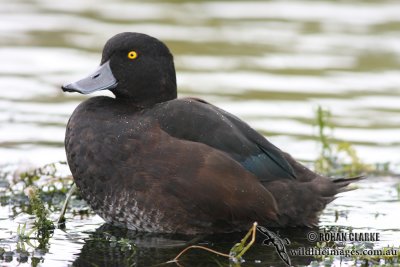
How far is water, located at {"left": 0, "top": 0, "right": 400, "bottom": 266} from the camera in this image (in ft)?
25.9

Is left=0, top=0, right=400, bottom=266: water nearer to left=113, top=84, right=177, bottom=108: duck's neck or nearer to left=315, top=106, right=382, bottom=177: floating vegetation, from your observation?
left=315, top=106, right=382, bottom=177: floating vegetation

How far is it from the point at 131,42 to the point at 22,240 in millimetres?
1776

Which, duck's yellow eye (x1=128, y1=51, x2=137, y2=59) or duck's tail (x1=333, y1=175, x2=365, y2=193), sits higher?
duck's yellow eye (x1=128, y1=51, x2=137, y2=59)

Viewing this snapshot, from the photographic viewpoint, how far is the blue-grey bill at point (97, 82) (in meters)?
7.07

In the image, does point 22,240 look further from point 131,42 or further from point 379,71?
point 379,71


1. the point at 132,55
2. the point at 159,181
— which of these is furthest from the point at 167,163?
the point at 132,55

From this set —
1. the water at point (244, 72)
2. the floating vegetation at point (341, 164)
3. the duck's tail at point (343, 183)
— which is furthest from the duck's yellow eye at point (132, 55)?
the floating vegetation at point (341, 164)

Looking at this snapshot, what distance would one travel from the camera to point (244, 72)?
12516mm

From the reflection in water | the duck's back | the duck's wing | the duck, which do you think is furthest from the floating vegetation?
the duck's back

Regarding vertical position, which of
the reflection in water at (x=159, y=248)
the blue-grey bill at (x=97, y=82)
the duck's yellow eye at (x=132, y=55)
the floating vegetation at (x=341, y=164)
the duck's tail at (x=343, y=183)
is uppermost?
the duck's yellow eye at (x=132, y=55)

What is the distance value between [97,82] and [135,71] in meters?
0.29

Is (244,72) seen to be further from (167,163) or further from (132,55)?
(167,163)

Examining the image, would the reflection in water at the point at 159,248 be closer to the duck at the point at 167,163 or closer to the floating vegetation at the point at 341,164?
the duck at the point at 167,163

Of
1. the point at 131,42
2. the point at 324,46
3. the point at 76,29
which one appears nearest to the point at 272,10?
the point at 324,46
